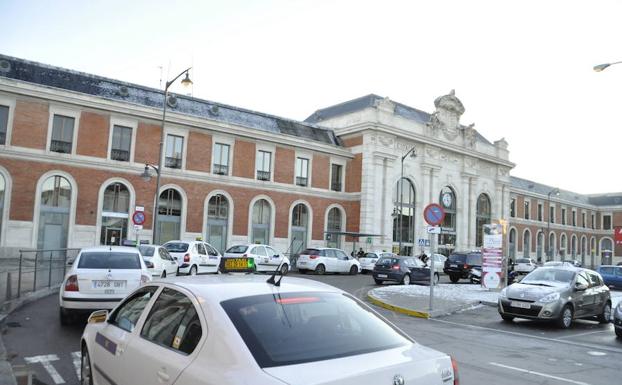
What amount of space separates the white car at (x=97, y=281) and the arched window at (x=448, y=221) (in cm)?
4164

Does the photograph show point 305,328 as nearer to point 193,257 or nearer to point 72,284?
A: point 72,284

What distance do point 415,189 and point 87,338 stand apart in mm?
42844

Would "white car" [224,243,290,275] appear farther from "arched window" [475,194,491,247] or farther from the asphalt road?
"arched window" [475,194,491,247]

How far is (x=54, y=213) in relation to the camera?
1145 inches

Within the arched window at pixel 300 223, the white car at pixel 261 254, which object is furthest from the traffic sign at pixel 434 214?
the arched window at pixel 300 223

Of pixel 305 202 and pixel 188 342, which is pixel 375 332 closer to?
pixel 188 342

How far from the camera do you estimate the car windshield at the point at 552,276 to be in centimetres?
1288

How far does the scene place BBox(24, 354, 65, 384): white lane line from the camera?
→ 235 inches

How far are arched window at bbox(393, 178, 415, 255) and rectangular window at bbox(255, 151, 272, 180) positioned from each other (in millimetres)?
12320

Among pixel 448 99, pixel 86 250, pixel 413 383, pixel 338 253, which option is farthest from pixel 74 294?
pixel 448 99

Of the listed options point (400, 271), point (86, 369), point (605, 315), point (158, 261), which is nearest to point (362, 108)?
point (400, 271)

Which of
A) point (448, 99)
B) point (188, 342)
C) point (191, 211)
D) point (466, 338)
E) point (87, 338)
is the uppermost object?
point (448, 99)

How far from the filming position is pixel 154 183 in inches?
1277

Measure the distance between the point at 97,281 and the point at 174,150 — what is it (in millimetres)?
25222
